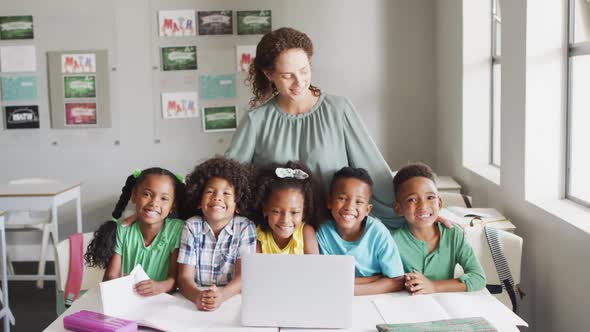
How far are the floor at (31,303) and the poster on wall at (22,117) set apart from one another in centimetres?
107

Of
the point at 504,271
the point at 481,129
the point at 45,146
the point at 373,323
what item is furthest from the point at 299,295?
the point at 45,146

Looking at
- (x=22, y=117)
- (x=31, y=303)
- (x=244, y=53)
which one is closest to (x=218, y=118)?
(x=244, y=53)

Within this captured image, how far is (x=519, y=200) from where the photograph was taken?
9.60 ft

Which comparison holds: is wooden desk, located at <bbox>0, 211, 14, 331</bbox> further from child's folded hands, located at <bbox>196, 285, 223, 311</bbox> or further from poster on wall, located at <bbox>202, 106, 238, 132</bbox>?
child's folded hands, located at <bbox>196, 285, 223, 311</bbox>

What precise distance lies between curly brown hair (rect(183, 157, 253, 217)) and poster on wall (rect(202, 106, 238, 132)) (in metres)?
2.71

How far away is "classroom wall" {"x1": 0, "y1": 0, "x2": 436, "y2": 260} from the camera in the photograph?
4711 mm

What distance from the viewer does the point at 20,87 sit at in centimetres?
481

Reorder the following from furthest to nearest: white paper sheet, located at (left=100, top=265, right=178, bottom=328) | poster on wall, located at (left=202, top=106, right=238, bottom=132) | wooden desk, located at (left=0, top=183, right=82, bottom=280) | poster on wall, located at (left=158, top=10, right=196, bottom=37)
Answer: poster on wall, located at (left=202, top=106, right=238, bottom=132)
poster on wall, located at (left=158, top=10, right=196, bottom=37)
wooden desk, located at (left=0, top=183, right=82, bottom=280)
white paper sheet, located at (left=100, top=265, right=178, bottom=328)

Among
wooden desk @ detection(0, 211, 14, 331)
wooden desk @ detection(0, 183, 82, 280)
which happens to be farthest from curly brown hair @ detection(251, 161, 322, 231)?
wooden desk @ detection(0, 183, 82, 280)

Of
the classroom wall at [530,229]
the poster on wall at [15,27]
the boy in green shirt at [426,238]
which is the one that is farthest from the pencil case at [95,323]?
the poster on wall at [15,27]

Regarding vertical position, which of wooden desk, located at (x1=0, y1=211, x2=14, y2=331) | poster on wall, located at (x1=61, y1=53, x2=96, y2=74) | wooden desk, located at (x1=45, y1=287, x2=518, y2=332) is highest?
poster on wall, located at (x1=61, y1=53, x2=96, y2=74)

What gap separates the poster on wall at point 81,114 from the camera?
481 cm

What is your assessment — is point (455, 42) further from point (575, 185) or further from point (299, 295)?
point (299, 295)

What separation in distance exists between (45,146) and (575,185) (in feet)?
12.2
